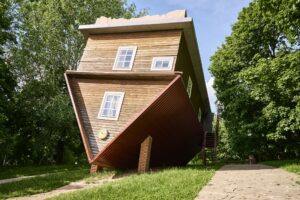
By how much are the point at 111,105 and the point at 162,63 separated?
3.68 meters

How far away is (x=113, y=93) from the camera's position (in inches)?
647

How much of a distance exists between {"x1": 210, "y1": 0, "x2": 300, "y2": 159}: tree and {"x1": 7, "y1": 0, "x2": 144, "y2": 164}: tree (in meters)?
14.3

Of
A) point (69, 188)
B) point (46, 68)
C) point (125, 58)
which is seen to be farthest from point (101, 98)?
point (46, 68)

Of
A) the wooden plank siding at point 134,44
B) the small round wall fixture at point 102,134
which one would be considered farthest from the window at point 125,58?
the small round wall fixture at point 102,134

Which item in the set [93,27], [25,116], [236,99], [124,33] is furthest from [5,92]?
[236,99]

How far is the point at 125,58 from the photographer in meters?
17.6

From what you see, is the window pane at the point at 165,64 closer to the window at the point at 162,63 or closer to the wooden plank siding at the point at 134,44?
the window at the point at 162,63

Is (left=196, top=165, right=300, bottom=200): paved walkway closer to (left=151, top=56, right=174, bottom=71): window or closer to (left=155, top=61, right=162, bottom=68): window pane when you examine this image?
(left=151, top=56, right=174, bottom=71): window

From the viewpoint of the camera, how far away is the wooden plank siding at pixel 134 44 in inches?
664

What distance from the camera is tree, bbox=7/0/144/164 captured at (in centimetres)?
2778

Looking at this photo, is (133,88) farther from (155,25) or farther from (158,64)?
(155,25)

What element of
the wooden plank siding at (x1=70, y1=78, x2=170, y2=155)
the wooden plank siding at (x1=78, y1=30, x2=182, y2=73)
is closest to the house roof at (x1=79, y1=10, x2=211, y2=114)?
the wooden plank siding at (x1=78, y1=30, x2=182, y2=73)

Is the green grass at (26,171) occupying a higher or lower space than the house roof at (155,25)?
lower

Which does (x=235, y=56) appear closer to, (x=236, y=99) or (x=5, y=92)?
(x=236, y=99)
